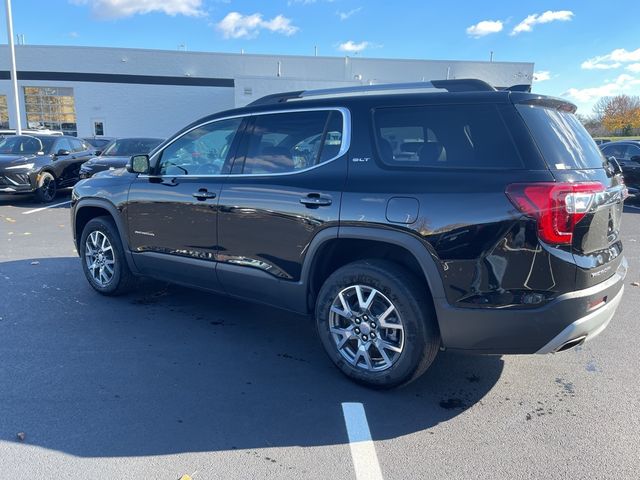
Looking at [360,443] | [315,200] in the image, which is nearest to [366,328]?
[360,443]

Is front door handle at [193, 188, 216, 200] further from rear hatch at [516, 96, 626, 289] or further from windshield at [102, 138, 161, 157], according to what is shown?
windshield at [102, 138, 161, 157]

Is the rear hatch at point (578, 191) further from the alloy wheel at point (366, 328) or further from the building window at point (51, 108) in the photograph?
the building window at point (51, 108)

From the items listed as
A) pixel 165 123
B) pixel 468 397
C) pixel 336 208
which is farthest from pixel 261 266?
pixel 165 123

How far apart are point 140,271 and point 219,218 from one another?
4.37ft

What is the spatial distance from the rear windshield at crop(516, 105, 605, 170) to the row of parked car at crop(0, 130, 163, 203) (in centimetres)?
979

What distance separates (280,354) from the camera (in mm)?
3910

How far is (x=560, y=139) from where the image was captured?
9.68 feet

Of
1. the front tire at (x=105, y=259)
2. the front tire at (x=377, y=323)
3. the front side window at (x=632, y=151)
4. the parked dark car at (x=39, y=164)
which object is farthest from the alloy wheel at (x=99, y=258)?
the front side window at (x=632, y=151)

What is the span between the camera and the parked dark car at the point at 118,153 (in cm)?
1132

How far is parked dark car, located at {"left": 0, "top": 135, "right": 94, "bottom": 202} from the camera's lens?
1118 centimetres

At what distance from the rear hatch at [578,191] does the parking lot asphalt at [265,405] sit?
0.92 meters

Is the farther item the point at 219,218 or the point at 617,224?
the point at 219,218

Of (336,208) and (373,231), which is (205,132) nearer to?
(336,208)


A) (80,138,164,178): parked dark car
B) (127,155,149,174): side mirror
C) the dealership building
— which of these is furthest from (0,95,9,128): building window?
(127,155,149,174): side mirror
